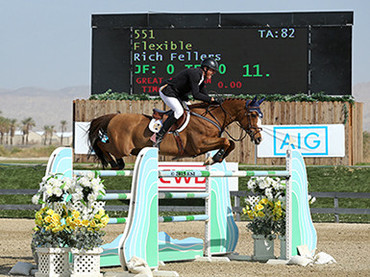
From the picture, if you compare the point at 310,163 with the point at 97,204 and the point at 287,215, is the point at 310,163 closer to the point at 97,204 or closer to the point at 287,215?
the point at 287,215

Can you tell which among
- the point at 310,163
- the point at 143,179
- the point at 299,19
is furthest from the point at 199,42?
the point at 143,179

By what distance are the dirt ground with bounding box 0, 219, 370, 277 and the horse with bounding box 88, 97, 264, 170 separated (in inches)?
50.8

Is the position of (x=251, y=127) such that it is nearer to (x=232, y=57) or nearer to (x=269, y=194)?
(x=269, y=194)

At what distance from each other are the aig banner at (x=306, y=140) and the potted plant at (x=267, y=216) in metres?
11.4

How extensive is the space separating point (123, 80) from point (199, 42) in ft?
7.83

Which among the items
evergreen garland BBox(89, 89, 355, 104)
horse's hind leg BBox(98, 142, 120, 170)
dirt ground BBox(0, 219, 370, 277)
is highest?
evergreen garland BBox(89, 89, 355, 104)

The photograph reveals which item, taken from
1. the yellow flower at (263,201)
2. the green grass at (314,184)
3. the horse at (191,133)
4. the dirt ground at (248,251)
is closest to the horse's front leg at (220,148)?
the horse at (191,133)

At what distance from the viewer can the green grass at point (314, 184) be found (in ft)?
54.6

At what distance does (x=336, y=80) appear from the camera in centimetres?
2047

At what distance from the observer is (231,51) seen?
19.8 m

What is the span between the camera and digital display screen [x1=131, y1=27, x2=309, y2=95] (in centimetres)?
1958

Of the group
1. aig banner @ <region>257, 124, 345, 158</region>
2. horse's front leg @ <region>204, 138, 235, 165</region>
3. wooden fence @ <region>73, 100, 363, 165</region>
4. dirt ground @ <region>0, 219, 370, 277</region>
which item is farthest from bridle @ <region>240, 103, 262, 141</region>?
wooden fence @ <region>73, 100, 363, 165</region>

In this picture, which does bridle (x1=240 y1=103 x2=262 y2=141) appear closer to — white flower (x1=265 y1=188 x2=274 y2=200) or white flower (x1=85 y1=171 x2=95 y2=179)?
Answer: white flower (x1=265 y1=188 x2=274 y2=200)

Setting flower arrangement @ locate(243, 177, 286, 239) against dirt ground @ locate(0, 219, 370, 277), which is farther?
flower arrangement @ locate(243, 177, 286, 239)
